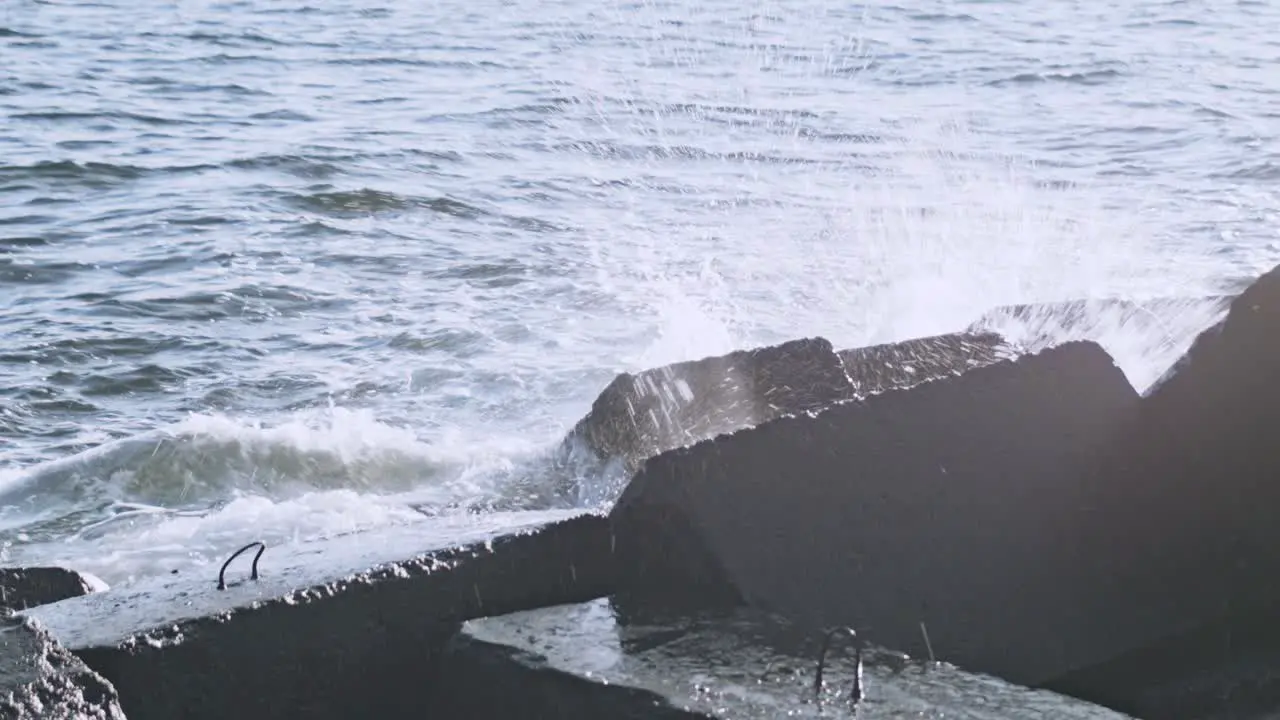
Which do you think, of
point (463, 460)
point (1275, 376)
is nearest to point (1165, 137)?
point (463, 460)

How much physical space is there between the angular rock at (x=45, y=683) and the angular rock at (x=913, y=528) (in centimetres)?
113

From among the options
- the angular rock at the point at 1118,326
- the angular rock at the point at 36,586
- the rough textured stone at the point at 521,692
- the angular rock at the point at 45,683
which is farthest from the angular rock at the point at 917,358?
the angular rock at the point at 45,683

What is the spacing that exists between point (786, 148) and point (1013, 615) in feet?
31.2

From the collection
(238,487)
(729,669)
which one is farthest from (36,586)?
(238,487)

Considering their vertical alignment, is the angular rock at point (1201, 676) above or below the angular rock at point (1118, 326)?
below

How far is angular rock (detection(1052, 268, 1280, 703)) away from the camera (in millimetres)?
3951

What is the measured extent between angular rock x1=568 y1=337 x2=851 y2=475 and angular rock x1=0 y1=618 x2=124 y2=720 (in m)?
2.08

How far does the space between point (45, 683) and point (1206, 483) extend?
108 inches

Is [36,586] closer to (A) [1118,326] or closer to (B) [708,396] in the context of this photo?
(B) [708,396]

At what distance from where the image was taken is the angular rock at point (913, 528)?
3.57 m

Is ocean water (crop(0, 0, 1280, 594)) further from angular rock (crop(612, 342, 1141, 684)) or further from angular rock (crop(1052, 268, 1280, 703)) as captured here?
angular rock (crop(612, 342, 1141, 684))

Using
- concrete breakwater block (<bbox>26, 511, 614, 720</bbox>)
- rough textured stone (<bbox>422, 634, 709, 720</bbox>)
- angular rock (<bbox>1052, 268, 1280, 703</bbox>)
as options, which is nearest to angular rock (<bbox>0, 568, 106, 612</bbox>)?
concrete breakwater block (<bbox>26, 511, 614, 720</bbox>)

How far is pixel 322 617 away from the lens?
11.5ft

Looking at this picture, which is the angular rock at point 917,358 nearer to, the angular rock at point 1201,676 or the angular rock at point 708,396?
the angular rock at point 708,396
